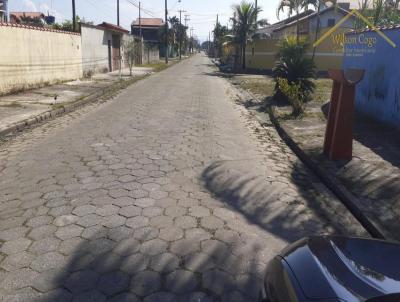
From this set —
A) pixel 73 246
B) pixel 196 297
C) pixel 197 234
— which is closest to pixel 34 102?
pixel 73 246

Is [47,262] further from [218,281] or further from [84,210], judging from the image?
[218,281]

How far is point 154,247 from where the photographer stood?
11.4 feet

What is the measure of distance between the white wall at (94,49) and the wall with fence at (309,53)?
11.9 m

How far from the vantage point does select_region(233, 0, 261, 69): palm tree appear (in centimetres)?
3066

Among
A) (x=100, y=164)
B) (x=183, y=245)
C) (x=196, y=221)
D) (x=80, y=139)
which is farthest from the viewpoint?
(x=80, y=139)

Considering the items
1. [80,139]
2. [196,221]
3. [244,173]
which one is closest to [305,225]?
[196,221]

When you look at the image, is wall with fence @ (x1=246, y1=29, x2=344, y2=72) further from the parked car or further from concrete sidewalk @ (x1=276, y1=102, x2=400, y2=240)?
the parked car

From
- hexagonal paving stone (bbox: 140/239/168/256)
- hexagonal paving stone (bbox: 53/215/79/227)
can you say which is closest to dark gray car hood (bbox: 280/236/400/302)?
hexagonal paving stone (bbox: 140/239/168/256)

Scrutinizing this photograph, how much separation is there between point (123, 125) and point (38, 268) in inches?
238

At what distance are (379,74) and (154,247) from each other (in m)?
8.20

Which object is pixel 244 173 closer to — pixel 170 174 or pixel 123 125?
pixel 170 174

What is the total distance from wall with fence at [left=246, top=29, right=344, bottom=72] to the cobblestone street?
22931mm

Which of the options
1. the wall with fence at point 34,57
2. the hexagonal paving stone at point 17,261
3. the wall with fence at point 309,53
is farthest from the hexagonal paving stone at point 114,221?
the wall with fence at point 309,53

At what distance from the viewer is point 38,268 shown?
3.11m
